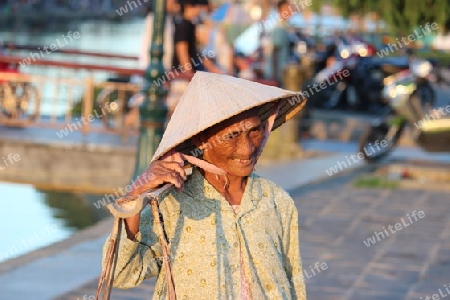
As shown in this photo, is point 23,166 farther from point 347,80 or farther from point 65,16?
point 65,16

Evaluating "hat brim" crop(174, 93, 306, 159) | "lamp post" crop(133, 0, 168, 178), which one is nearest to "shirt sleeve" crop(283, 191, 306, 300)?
"hat brim" crop(174, 93, 306, 159)

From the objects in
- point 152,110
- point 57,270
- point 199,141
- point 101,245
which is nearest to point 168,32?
point 152,110

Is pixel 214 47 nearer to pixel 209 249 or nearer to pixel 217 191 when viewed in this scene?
pixel 217 191

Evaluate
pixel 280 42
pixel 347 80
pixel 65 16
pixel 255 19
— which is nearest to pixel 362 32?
pixel 255 19

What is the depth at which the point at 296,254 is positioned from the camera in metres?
3.98

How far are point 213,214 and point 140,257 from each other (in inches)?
10.5

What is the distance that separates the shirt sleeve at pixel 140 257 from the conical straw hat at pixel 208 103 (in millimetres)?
218

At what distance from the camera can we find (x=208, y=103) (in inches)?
143

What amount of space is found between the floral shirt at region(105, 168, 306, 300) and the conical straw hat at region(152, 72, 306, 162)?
0.57 feet

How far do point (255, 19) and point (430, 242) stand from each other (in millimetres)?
17132

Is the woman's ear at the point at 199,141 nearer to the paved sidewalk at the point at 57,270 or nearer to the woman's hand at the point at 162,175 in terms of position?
the woman's hand at the point at 162,175

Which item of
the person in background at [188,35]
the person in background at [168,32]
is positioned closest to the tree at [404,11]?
the person in background at [168,32]

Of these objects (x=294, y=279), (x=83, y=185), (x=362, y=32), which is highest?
(x=294, y=279)

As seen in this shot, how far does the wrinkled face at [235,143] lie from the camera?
12.1 ft
